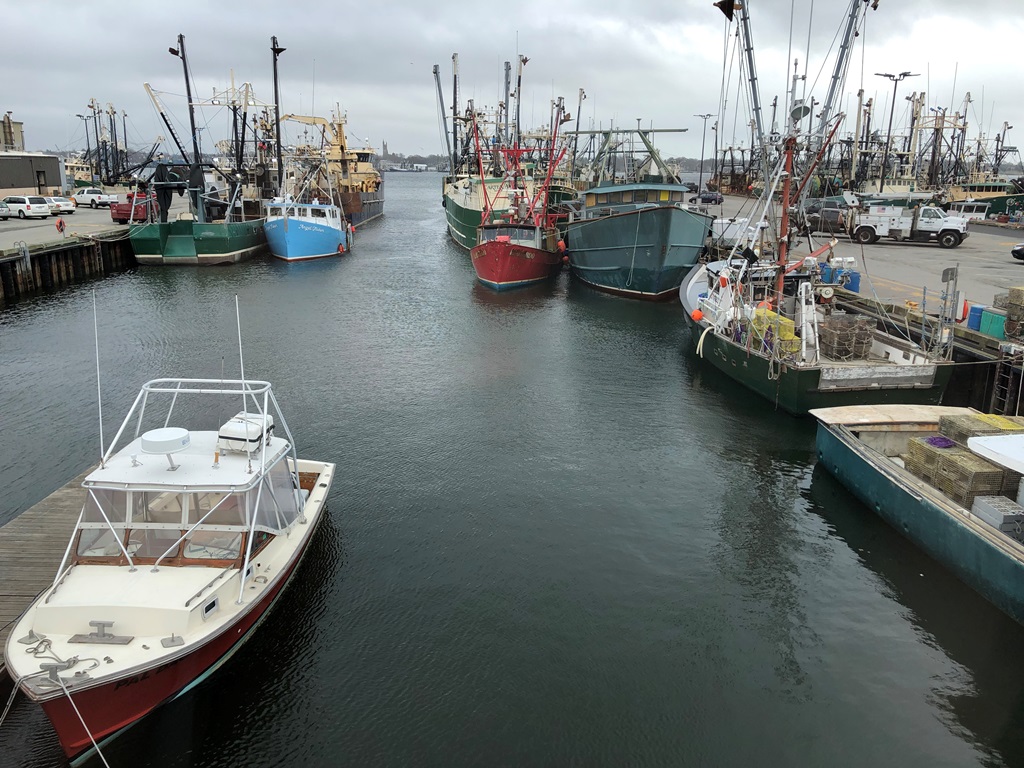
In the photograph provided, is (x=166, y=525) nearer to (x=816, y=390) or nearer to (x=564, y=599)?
(x=564, y=599)

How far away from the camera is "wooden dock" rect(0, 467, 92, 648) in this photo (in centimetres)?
1059

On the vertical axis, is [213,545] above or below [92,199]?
below

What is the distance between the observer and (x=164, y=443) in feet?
35.1

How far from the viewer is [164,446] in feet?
35.1

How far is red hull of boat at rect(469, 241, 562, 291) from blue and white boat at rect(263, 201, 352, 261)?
50.2ft

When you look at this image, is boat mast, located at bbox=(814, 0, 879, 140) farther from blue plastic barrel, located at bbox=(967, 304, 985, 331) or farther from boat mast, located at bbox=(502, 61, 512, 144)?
boat mast, located at bbox=(502, 61, 512, 144)

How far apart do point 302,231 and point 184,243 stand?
7905 mm

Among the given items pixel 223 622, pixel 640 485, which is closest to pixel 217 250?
pixel 640 485

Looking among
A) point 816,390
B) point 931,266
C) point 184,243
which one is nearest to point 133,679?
point 816,390

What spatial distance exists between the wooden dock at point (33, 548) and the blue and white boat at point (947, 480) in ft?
49.9

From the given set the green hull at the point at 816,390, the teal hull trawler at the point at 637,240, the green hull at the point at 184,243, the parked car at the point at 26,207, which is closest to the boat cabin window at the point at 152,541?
the green hull at the point at 816,390

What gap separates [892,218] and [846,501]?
38943 mm

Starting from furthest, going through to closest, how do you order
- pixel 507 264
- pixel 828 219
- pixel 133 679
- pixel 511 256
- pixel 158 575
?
pixel 828 219 < pixel 507 264 < pixel 511 256 < pixel 158 575 < pixel 133 679

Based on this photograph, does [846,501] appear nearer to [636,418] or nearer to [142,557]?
[636,418]
